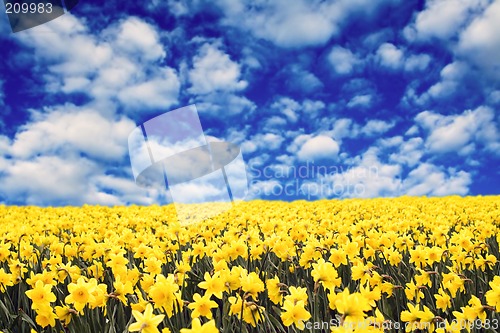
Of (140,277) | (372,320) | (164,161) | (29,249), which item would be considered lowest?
(372,320)

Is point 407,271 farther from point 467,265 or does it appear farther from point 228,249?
point 228,249

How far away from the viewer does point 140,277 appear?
381cm

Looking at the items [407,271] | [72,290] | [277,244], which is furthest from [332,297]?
[407,271]

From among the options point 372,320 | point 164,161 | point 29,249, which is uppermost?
point 164,161

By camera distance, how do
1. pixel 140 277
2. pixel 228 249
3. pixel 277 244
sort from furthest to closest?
pixel 277 244
pixel 228 249
pixel 140 277

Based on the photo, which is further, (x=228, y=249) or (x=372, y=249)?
(x=372, y=249)

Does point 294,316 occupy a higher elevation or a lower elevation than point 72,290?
lower

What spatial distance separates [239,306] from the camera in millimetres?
3053

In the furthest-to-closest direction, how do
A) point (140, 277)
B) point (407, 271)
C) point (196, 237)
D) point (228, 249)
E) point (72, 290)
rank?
point (196, 237)
point (407, 271)
point (228, 249)
point (140, 277)
point (72, 290)

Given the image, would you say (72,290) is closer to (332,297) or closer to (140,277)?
(140,277)

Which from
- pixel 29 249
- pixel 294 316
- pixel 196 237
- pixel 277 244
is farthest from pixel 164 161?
pixel 294 316

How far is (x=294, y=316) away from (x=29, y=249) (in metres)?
4.21

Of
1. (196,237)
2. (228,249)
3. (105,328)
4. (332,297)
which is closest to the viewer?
(332,297)

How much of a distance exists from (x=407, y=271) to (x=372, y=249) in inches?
22.9
